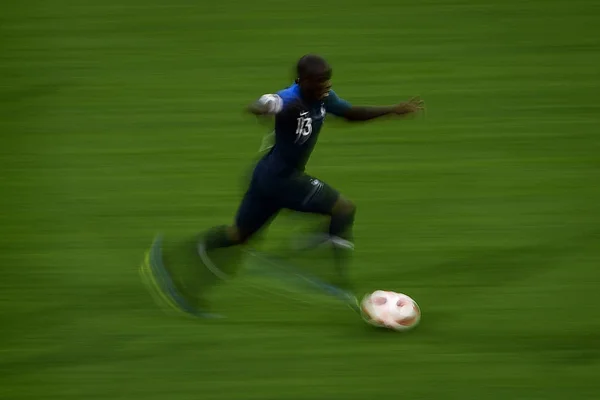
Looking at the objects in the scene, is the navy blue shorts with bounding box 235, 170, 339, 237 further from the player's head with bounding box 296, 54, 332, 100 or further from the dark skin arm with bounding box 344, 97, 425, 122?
the player's head with bounding box 296, 54, 332, 100

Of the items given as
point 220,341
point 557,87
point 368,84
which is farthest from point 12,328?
point 557,87

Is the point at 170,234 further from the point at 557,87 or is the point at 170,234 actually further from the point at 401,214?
the point at 557,87

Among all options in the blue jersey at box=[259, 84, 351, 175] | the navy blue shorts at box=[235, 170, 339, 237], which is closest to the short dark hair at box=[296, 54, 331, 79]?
the blue jersey at box=[259, 84, 351, 175]

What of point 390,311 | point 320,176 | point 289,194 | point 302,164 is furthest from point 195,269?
point 320,176

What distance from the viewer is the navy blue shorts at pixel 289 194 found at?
697cm

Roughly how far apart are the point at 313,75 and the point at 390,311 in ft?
5.93

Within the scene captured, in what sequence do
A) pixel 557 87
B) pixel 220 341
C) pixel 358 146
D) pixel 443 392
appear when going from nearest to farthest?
pixel 443 392
pixel 220 341
pixel 358 146
pixel 557 87

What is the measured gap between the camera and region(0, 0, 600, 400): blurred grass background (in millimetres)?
6953

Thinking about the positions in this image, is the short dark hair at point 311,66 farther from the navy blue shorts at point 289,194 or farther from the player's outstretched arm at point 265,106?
the navy blue shorts at point 289,194

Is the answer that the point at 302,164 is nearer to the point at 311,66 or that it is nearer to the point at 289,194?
the point at 289,194

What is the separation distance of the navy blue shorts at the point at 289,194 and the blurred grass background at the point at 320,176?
864mm

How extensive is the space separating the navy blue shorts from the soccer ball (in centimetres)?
73

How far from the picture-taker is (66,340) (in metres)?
7.21

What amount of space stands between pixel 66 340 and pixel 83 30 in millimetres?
5240
